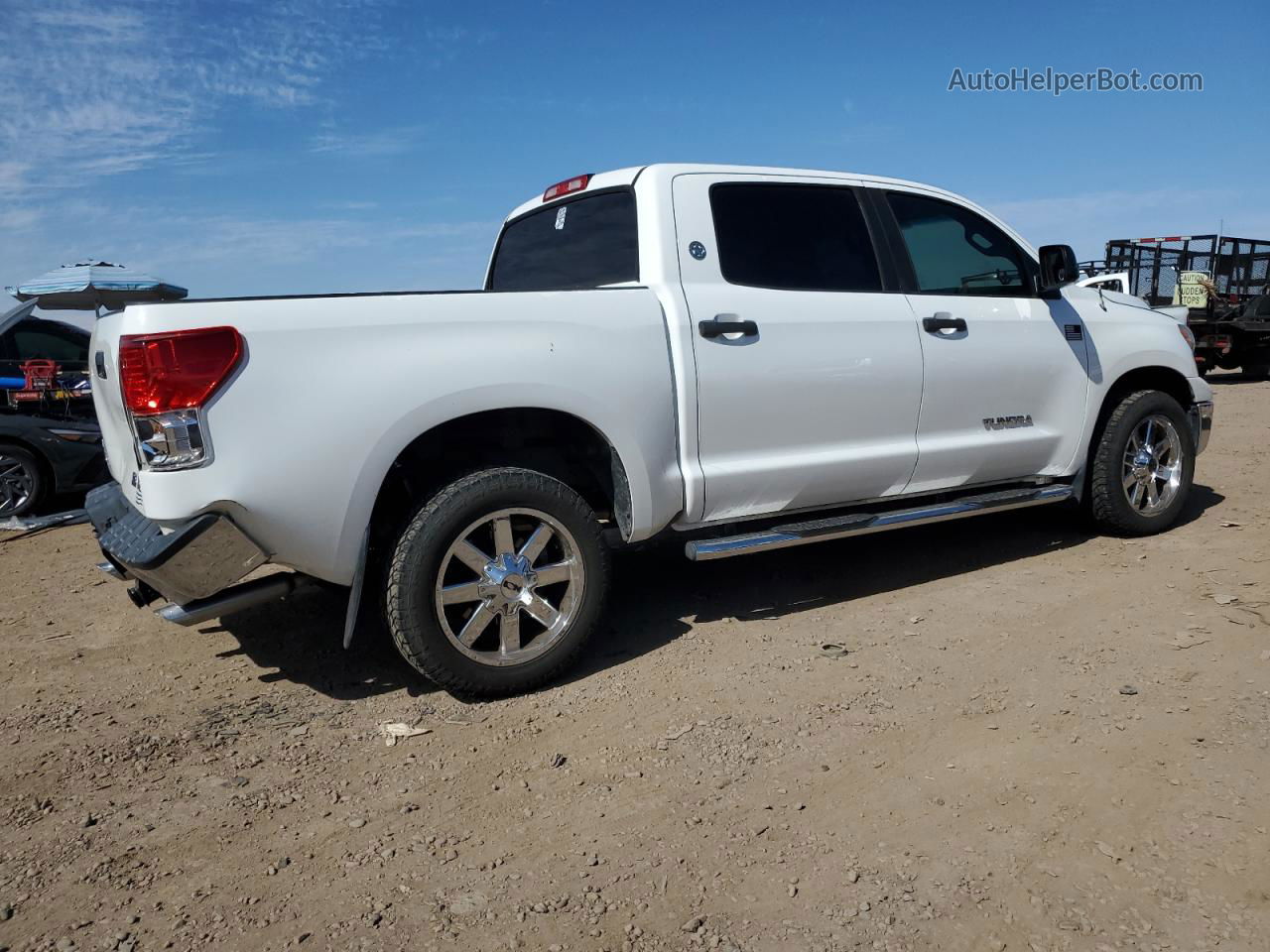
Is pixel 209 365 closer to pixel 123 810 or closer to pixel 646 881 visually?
pixel 123 810

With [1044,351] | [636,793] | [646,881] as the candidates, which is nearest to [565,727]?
[636,793]

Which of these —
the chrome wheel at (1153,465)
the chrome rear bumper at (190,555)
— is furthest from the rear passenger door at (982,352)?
the chrome rear bumper at (190,555)

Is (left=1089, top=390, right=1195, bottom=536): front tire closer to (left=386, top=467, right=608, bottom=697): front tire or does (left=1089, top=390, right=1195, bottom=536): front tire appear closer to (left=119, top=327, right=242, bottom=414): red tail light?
(left=386, top=467, right=608, bottom=697): front tire

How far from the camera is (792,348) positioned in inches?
157

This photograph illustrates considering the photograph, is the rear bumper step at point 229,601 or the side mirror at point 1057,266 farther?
the side mirror at point 1057,266

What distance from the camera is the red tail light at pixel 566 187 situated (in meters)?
4.42

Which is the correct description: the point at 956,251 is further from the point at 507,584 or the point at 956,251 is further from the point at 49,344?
the point at 49,344

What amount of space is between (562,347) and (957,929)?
2225 mm

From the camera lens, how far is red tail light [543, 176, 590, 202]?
14.5 ft

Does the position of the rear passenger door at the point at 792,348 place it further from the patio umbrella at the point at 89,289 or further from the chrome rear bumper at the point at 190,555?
the patio umbrella at the point at 89,289

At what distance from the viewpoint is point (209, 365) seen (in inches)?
117

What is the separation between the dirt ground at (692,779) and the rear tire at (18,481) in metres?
3.20

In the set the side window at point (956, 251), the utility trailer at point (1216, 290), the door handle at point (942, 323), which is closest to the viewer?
the door handle at point (942, 323)

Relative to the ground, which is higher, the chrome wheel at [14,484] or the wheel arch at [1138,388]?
the wheel arch at [1138,388]
